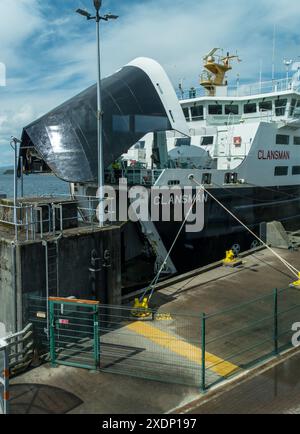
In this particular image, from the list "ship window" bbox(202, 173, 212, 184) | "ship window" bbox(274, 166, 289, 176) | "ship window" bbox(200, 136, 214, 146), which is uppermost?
"ship window" bbox(200, 136, 214, 146)

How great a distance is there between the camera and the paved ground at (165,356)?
6602 mm

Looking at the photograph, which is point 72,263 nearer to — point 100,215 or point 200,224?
point 100,215

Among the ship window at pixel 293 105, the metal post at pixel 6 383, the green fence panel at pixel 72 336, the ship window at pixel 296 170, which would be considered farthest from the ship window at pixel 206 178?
the metal post at pixel 6 383

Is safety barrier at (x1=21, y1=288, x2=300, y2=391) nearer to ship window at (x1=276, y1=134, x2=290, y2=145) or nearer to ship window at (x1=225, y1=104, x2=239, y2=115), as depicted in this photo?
ship window at (x1=276, y1=134, x2=290, y2=145)

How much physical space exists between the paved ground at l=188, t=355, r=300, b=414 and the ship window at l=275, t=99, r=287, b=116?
1834 centimetres

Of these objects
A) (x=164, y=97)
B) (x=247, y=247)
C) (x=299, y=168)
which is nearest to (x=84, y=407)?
(x=164, y=97)

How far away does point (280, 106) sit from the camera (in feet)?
74.7

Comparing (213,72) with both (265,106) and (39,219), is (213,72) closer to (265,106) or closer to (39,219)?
(265,106)

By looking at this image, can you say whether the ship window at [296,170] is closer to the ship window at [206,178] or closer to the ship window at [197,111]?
the ship window at [197,111]

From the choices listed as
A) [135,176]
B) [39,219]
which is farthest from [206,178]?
[39,219]

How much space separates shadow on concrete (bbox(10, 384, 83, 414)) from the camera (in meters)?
6.34

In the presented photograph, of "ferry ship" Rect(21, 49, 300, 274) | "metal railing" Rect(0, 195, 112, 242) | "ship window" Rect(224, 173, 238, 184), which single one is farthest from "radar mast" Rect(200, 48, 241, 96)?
"metal railing" Rect(0, 195, 112, 242)

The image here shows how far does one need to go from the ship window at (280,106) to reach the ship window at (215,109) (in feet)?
10.4

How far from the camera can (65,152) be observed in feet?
41.3
